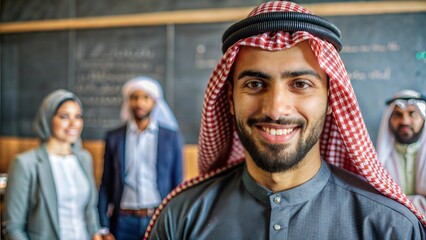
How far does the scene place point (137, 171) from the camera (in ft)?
9.42

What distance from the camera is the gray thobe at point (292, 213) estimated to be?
1.11 metres

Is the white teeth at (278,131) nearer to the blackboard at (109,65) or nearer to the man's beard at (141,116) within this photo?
the man's beard at (141,116)

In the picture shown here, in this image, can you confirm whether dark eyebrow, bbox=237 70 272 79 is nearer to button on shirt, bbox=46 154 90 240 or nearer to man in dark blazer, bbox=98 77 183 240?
button on shirt, bbox=46 154 90 240

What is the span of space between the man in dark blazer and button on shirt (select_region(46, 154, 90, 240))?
1.22 feet

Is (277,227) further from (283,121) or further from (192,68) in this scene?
(192,68)

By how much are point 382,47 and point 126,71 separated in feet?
8.53

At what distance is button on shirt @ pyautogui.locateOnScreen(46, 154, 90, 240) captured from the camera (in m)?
2.29

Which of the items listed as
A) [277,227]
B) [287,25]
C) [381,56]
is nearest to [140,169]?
[277,227]

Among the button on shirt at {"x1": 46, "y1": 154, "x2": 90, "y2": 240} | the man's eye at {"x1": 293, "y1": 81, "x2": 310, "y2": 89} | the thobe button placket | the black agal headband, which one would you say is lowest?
the button on shirt at {"x1": 46, "y1": 154, "x2": 90, "y2": 240}

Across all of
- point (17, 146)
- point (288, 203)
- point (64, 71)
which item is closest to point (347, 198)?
point (288, 203)

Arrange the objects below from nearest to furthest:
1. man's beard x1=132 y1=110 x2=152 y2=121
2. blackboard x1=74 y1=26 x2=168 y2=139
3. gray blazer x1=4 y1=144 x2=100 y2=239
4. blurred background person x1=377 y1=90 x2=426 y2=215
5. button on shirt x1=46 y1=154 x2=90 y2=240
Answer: blurred background person x1=377 y1=90 x2=426 y2=215, gray blazer x1=4 y1=144 x2=100 y2=239, button on shirt x1=46 y1=154 x2=90 y2=240, man's beard x1=132 y1=110 x2=152 y2=121, blackboard x1=74 y1=26 x2=168 y2=139

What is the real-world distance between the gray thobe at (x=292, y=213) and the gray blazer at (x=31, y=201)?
3.76 feet

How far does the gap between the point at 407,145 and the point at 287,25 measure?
86cm

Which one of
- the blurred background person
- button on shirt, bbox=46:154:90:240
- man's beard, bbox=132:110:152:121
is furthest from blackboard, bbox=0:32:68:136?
the blurred background person
